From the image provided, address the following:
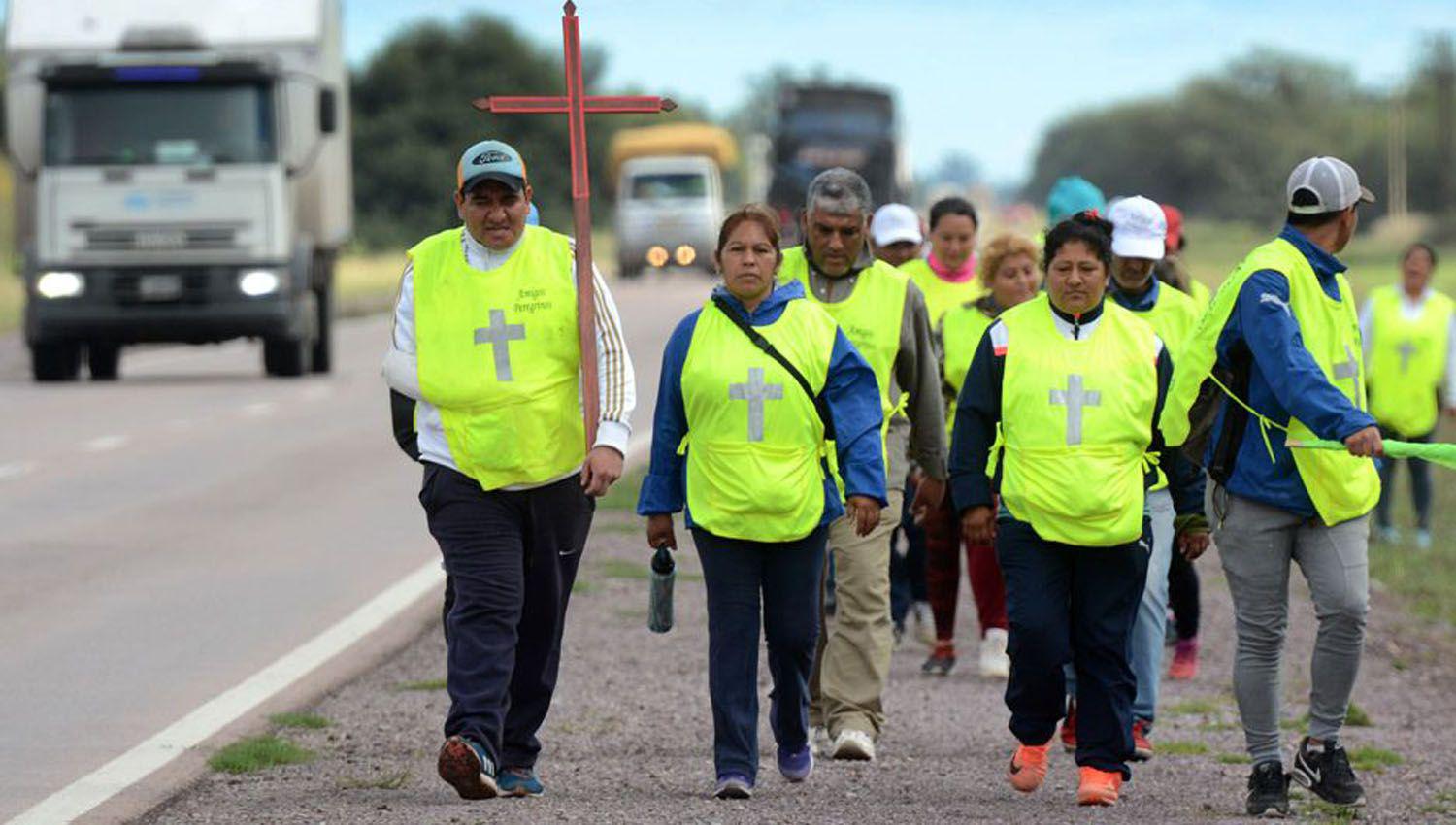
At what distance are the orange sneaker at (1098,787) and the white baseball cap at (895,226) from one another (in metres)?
3.51

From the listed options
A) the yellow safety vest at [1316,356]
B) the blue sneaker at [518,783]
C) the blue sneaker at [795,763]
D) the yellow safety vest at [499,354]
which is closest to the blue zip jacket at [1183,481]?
the yellow safety vest at [1316,356]

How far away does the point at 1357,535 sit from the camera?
299 inches

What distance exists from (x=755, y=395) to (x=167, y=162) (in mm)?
19290

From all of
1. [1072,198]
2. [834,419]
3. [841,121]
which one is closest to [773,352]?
[834,419]

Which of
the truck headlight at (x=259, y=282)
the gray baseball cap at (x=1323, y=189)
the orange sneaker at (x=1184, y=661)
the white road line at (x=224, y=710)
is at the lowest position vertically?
the orange sneaker at (x=1184, y=661)

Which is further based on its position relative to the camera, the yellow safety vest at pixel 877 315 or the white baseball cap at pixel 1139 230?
the white baseball cap at pixel 1139 230

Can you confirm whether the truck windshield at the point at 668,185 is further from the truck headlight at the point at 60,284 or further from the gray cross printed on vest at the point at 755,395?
the gray cross printed on vest at the point at 755,395

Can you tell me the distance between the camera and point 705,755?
8719 millimetres

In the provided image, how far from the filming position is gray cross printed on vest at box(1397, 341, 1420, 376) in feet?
54.8

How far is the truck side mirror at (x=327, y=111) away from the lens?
26.5 m

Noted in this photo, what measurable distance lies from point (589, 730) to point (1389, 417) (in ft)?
28.7

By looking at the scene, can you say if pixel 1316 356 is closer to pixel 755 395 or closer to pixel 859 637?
pixel 755 395

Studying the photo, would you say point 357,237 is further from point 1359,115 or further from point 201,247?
point 1359,115

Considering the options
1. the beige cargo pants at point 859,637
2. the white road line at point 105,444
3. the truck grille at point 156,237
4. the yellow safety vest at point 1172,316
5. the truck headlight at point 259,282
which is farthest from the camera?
the truck headlight at point 259,282
